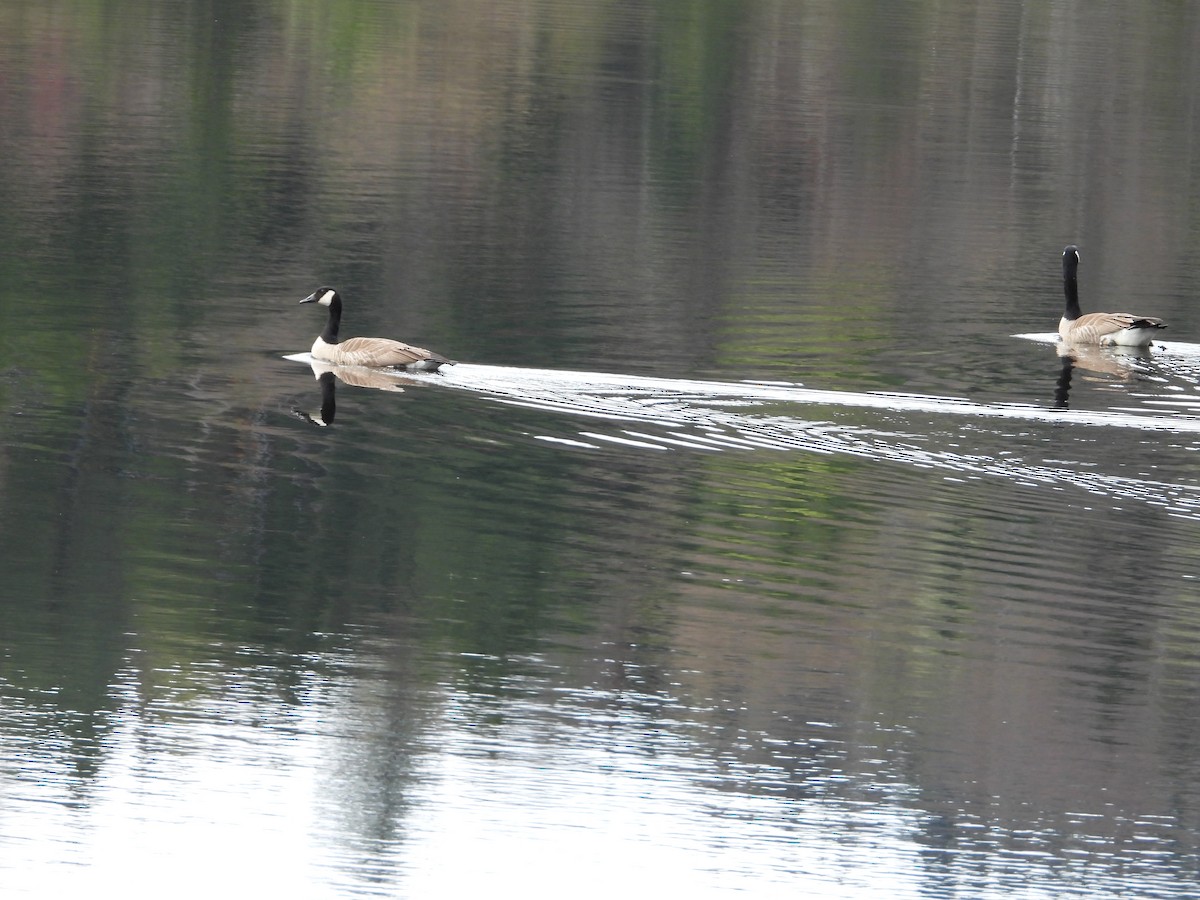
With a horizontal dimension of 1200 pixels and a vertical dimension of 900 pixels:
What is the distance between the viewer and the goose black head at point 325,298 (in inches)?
876

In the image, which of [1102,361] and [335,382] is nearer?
[335,382]

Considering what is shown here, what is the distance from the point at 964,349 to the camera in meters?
24.1

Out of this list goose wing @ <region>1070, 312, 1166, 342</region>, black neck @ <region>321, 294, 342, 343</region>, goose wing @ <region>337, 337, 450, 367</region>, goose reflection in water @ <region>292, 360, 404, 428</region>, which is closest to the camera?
goose reflection in water @ <region>292, 360, 404, 428</region>

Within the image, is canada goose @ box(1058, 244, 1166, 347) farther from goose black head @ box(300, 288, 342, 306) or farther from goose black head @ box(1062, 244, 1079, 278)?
goose black head @ box(300, 288, 342, 306)

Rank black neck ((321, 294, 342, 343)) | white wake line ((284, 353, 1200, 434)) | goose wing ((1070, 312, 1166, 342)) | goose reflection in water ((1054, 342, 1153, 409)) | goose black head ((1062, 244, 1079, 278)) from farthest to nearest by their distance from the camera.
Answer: goose black head ((1062, 244, 1079, 278))
goose wing ((1070, 312, 1166, 342))
goose reflection in water ((1054, 342, 1153, 409))
black neck ((321, 294, 342, 343))
white wake line ((284, 353, 1200, 434))

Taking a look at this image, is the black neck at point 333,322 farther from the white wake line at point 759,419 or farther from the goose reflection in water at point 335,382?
the white wake line at point 759,419

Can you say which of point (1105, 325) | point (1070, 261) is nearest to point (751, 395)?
point (1105, 325)

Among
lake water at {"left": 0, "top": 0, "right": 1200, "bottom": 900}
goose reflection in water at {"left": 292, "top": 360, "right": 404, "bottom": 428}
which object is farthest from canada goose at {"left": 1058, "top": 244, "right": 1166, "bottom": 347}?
goose reflection in water at {"left": 292, "top": 360, "right": 404, "bottom": 428}

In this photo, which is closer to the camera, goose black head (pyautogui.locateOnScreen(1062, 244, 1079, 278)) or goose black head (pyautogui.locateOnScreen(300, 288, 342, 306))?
goose black head (pyautogui.locateOnScreen(300, 288, 342, 306))

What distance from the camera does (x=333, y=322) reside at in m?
22.3

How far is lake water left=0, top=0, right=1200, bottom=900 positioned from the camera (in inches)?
428

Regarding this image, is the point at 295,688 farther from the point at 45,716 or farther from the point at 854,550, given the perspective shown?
the point at 854,550

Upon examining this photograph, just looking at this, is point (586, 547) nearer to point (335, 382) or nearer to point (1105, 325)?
point (335, 382)

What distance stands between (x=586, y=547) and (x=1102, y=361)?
999cm
